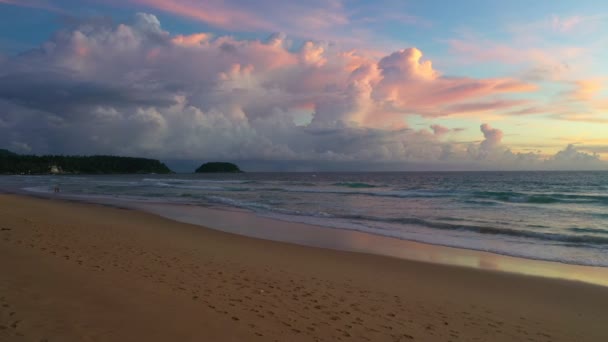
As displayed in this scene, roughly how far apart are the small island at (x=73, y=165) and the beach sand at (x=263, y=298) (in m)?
177

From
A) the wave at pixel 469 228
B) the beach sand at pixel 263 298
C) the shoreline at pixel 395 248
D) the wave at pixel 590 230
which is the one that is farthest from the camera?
the wave at pixel 590 230

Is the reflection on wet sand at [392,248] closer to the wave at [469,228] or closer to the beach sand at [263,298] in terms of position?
the beach sand at [263,298]

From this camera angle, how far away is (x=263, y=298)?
6.68 metres

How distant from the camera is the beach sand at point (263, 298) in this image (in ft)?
16.8

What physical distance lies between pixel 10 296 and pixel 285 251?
7.19 metres

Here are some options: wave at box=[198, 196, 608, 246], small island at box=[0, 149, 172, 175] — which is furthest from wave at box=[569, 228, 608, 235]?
small island at box=[0, 149, 172, 175]

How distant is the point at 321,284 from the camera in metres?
7.95

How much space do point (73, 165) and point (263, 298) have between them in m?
200

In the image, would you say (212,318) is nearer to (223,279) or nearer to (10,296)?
(223,279)

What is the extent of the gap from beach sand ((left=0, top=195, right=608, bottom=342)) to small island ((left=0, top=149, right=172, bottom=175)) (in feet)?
579

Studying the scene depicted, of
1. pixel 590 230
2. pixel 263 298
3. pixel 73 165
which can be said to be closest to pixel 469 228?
pixel 590 230

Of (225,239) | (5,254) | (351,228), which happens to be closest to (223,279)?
(5,254)

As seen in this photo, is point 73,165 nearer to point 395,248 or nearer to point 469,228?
point 469,228

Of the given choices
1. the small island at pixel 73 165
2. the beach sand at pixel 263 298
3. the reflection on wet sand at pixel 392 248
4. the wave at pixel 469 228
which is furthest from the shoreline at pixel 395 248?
A: the small island at pixel 73 165
